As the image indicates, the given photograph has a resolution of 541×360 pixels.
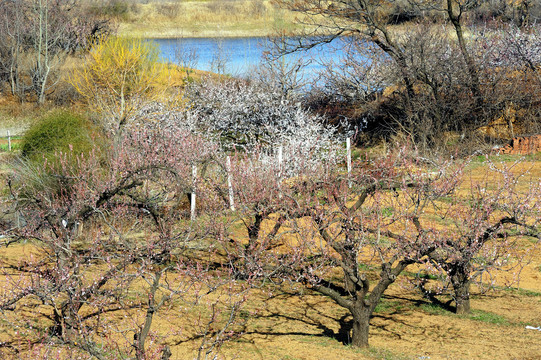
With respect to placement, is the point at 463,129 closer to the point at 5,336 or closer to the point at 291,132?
the point at 291,132

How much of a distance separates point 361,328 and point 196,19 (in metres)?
48.7

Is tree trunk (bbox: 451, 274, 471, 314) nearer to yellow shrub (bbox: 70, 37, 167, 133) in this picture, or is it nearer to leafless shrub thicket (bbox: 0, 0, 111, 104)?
yellow shrub (bbox: 70, 37, 167, 133)

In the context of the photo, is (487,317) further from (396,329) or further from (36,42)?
(36,42)

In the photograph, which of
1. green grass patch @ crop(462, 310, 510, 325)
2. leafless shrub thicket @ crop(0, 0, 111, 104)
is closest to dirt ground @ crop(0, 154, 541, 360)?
green grass patch @ crop(462, 310, 510, 325)

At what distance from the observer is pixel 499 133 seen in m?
21.2

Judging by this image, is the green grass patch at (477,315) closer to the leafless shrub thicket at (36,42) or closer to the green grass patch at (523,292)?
the green grass patch at (523,292)

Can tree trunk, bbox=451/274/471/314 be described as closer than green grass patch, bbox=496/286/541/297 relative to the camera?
Yes

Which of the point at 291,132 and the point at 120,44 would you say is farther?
the point at 120,44

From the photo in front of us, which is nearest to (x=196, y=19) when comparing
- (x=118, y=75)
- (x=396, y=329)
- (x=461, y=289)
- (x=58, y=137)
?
(x=118, y=75)

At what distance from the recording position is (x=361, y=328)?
25.1ft

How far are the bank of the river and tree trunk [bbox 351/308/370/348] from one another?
4454cm

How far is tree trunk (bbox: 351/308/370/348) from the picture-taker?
25.0 ft

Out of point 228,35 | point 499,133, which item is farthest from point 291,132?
point 228,35

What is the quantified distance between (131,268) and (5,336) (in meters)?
2.94
